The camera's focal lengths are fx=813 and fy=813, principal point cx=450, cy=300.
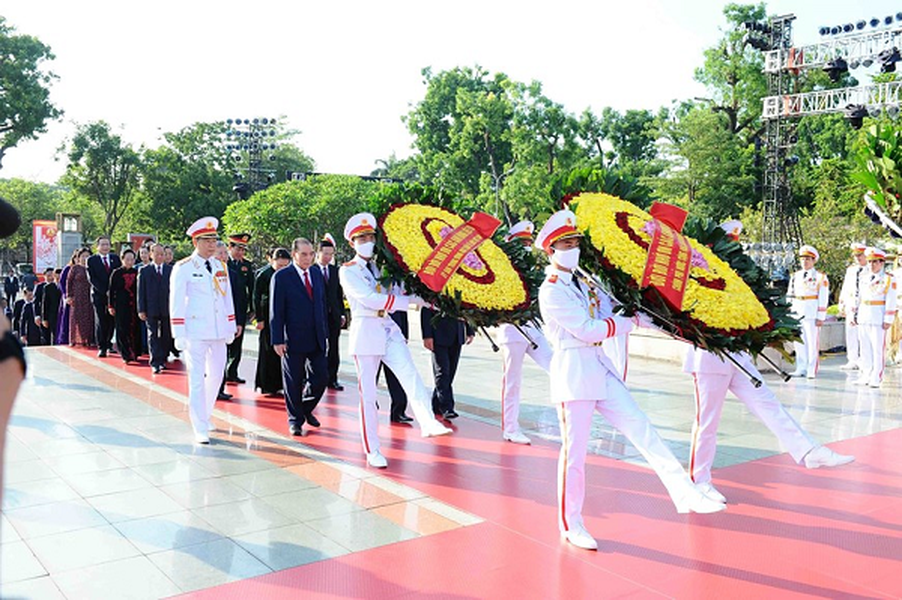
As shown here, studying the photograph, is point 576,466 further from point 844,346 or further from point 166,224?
point 166,224

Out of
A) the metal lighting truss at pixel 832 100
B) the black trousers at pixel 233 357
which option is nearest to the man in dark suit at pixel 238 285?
Answer: the black trousers at pixel 233 357

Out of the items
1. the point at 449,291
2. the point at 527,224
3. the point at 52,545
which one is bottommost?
the point at 52,545

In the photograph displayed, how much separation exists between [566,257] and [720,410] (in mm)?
1647

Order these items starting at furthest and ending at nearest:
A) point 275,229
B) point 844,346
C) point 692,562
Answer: point 275,229 → point 844,346 → point 692,562

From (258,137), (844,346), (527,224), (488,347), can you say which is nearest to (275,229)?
(258,137)

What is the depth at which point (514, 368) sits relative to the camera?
7129 millimetres

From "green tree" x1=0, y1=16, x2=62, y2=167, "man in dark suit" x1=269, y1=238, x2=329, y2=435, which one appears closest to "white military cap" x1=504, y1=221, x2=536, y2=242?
"man in dark suit" x1=269, y1=238, x2=329, y2=435

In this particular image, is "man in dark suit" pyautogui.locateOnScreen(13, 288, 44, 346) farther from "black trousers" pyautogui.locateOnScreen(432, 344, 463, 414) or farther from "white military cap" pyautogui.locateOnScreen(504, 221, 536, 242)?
"white military cap" pyautogui.locateOnScreen(504, 221, 536, 242)

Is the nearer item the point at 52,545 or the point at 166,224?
the point at 52,545

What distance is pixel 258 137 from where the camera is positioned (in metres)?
37.2

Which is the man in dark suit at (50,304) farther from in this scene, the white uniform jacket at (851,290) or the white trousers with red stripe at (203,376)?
the white uniform jacket at (851,290)

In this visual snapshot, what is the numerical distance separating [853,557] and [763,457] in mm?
2174

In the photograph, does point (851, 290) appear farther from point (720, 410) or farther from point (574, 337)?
point (574, 337)

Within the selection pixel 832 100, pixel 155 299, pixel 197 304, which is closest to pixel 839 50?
pixel 832 100
